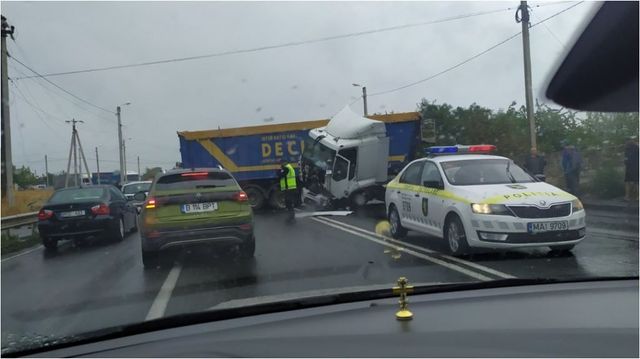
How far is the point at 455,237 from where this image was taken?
830 centimetres

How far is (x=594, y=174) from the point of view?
50.0 ft

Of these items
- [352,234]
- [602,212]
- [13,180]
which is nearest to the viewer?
[13,180]

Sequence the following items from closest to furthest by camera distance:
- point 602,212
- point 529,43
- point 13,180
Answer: point 529,43, point 13,180, point 602,212

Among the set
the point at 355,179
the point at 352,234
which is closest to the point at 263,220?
the point at 355,179

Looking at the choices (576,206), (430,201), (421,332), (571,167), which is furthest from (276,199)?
(421,332)

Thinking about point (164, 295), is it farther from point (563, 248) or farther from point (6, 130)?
point (563, 248)

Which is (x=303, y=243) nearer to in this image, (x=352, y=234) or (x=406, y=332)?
(x=352, y=234)

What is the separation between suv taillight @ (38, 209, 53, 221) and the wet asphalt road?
61 cm

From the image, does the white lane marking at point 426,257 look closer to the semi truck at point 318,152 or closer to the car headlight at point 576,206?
the car headlight at point 576,206

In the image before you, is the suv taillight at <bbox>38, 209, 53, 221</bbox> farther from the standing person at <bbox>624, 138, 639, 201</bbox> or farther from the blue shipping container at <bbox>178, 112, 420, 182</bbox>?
the blue shipping container at <bbox>178, 112, 420, 182</bbox>

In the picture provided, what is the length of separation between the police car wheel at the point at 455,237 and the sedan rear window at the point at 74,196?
5654 mm

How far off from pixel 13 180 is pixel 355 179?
9.47 meters

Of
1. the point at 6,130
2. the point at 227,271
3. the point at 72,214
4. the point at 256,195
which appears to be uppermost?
the point at 6,130

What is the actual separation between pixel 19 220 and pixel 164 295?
5361mm
